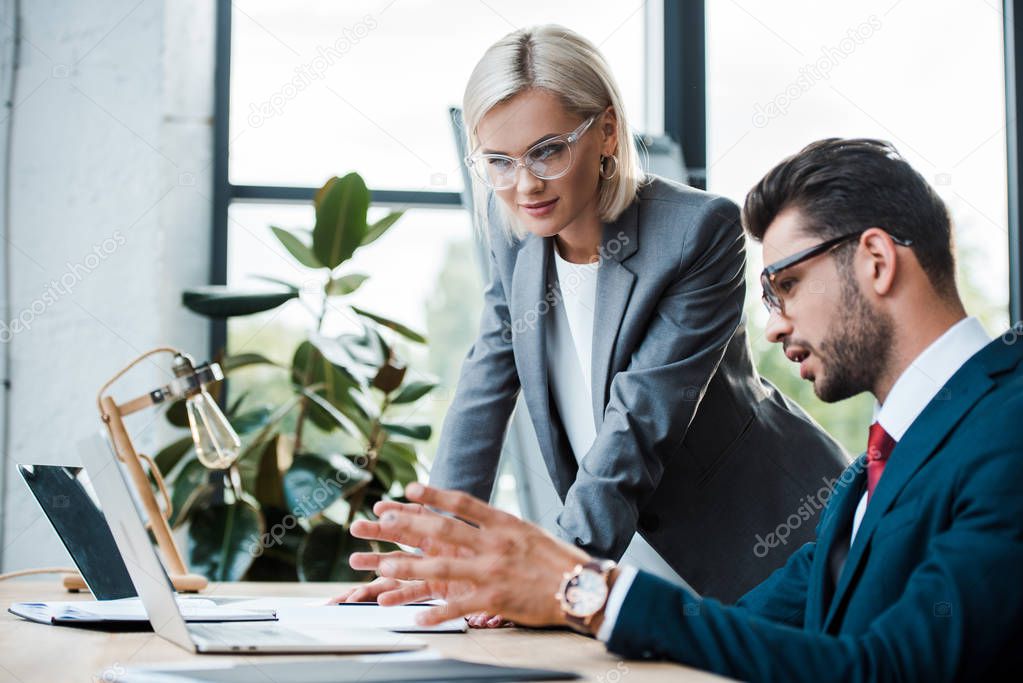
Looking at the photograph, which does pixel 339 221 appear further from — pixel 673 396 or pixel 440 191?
pixel 673 396

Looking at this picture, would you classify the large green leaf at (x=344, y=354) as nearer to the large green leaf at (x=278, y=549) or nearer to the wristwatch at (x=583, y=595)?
the large green leaf at (x=278, y=549)

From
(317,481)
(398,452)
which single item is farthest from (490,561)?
(398,452)

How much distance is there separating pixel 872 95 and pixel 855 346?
2586mm

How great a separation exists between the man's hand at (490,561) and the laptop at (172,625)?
0.56ft

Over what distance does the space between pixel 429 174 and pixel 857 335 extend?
2535 mm

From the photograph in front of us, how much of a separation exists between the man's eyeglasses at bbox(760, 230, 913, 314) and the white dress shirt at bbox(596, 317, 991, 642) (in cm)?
12

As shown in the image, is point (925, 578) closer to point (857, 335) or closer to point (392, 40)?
point (857, 335)

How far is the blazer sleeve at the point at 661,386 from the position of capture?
149cm

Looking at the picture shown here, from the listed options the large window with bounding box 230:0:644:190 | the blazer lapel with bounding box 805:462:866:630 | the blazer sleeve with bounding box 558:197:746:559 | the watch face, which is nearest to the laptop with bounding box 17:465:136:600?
the blazer sleeve with bounding box 558:197:746:559

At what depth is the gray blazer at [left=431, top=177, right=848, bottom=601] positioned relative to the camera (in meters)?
1.68

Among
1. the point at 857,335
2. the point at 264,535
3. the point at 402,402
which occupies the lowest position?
the point at 264,535

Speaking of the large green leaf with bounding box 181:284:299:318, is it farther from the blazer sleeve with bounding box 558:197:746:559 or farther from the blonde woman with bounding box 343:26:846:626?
the blazer sleeve with bounding box 558:197:746:559

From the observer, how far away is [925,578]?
904 mm

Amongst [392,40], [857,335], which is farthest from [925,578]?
[392,40]
